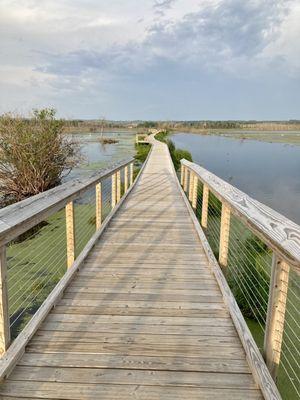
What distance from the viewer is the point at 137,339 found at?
2.25 metres

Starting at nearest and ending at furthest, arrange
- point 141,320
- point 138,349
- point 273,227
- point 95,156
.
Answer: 1. point 273,227
2. point 138,349
3. point 141,320
4. point 95,156

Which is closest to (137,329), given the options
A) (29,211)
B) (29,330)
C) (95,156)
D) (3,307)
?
(29,330)

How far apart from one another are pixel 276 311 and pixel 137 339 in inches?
36.2

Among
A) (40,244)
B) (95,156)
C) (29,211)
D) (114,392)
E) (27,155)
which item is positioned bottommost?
(40,244)

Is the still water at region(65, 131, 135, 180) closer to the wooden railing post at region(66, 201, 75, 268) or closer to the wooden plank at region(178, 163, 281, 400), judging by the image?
the wooden railing post at region(66, 201, 75, 268)

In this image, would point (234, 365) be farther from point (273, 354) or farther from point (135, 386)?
point (135, 386)

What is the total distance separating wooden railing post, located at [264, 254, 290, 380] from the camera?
177cm

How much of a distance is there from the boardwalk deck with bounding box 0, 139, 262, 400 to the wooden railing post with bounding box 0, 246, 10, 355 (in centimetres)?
14

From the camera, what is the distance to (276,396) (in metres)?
1.70

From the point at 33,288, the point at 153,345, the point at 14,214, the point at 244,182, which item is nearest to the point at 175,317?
the point at 153,345

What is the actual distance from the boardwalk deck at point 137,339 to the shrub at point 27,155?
9.32 meters

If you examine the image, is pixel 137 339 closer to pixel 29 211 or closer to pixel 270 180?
pixel 29 211

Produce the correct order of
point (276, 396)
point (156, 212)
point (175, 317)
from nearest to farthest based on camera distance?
point (276, 396) → point (175, 317) → point (156, 212)

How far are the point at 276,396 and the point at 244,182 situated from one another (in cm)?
1622
